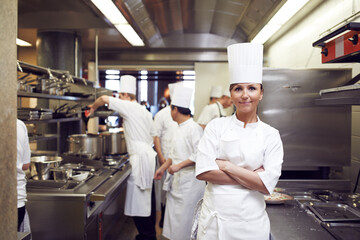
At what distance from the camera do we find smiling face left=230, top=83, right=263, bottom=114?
4.77 ft

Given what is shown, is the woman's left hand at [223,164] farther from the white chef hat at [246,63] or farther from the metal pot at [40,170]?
the metal pot at [40,170]

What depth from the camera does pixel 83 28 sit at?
3.88m

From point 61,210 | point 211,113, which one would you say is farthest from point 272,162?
point 211,113

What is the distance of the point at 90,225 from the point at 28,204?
0.42m

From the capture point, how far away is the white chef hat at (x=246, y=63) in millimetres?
1466

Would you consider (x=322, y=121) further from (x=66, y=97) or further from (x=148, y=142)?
(x=66, y=97)

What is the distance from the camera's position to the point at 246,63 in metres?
1.51

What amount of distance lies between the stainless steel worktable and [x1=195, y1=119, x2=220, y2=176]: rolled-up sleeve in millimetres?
443

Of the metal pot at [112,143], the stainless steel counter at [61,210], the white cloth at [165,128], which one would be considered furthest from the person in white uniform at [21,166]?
the white cloth at [165,128]

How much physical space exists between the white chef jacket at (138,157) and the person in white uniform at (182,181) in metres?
0.44

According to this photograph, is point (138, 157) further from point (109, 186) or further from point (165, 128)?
point (165, 128)

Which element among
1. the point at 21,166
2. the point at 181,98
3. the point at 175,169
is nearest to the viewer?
the point at 21,166

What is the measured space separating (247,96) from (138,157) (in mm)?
1864

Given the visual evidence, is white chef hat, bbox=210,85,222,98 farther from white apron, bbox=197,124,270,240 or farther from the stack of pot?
white apron, bbox=197,124,270,240
